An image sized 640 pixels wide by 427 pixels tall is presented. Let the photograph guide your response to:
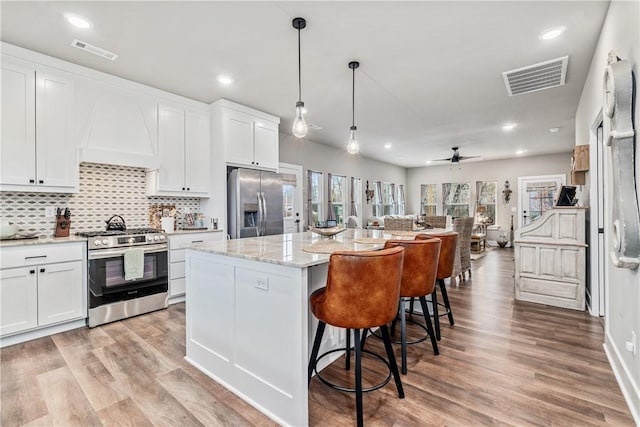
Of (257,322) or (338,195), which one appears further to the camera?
(338,195)

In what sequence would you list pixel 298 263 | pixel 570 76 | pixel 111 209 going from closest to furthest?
pixel 298 263
pixel 570 76
pixel 111 209

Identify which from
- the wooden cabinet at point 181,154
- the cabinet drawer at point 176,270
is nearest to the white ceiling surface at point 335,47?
the wooden cabinet at point 181,154

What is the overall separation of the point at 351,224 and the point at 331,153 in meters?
1.91

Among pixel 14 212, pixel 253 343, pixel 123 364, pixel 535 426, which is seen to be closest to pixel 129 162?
pixel 14 212

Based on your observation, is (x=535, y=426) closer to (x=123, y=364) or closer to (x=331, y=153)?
(x=123, y=364)

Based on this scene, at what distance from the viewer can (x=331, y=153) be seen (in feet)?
24.6

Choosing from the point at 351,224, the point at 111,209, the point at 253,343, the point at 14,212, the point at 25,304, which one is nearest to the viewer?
the point at 253,343

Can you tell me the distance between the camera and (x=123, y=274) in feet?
11.0

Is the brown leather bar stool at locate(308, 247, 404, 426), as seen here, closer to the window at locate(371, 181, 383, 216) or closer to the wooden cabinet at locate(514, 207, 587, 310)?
the wooden cabinet at locate(514, 207, 587, 310)

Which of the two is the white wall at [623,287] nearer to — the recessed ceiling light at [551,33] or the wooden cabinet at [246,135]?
the recessed ceiling light at [551,33]

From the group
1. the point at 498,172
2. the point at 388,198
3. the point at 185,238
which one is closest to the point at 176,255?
the point at 185,238

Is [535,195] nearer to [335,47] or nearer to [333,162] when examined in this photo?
[333,162]

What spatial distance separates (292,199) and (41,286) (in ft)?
13.2

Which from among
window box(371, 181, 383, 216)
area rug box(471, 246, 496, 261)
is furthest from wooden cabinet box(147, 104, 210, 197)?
area rug box(471, 246, 496, 261)
